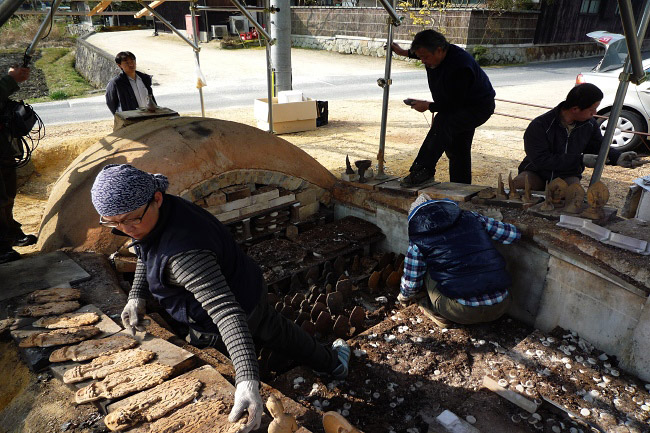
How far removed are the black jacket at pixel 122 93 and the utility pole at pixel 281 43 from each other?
3.73 metres

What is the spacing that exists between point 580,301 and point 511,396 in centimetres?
106

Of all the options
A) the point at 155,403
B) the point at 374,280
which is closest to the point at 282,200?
the point at 374,280

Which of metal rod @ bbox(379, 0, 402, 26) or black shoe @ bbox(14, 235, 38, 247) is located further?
black shoe @ bbox(14, 235, 38, 247)

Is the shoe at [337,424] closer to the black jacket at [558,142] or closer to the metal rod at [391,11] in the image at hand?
the black jacket at [558,142]

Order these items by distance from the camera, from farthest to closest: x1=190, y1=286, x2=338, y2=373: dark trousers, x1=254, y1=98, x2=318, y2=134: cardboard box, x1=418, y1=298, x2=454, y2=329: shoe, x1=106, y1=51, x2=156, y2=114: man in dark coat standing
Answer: x1=254, y1=98, x2=318, y2=134: cardboard box, x1=106, y1=51, x2=156, y2=114: man in dark coat standing, x1=418, y1=298, x2=454, y2=329: shoe, x1=190, y1=286, x2=338, y2=373: dark trousers

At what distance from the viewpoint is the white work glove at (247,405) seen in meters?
1.93

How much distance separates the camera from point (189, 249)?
200 cm

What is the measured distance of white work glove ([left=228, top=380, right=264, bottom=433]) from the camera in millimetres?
1930

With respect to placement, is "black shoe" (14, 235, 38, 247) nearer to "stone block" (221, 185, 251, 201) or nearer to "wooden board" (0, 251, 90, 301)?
"wooden board" (0, 251, 90, 301)

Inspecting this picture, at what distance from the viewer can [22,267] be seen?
3.57 metres

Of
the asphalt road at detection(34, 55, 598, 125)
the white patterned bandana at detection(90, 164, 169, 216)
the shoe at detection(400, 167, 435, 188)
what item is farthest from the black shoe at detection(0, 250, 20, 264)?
the asphalt road at detection(34, 55, 598, 125)

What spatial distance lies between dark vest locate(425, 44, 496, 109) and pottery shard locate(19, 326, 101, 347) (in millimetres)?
3497

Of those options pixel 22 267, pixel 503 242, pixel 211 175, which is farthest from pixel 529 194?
pixel 22 267

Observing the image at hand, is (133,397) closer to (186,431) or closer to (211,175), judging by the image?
(186,431)
